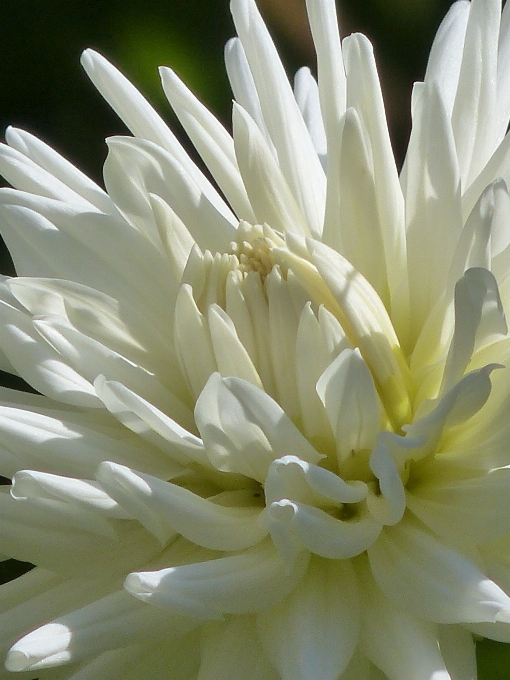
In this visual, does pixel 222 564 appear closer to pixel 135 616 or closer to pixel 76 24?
pixel 135 616

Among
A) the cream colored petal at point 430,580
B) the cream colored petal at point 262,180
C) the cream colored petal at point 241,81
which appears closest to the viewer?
the cream colored petal at point 430,580

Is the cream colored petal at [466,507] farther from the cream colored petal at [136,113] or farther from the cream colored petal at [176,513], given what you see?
the cream colored petal at [136,113]

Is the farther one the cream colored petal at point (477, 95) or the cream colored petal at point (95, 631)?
the cream colored petal at point (477, 95)

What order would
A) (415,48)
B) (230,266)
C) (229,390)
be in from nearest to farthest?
(229,390) → (230,266) → (415,48)

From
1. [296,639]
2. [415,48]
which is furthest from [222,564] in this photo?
[415,48]

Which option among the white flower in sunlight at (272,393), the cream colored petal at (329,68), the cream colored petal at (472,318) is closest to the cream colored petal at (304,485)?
Result: the white flower in sunlight at (272,393)

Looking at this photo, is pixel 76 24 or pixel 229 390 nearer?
pixel 229 390

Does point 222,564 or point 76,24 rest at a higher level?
point 76,24

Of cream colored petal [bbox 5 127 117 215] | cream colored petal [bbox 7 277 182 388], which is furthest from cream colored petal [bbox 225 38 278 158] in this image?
cream colored petal [bbox 7 277 182 388]
